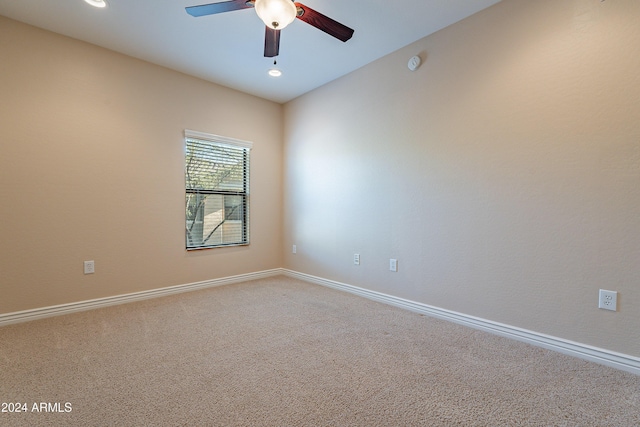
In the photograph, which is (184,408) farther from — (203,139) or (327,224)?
Result: (203,139)

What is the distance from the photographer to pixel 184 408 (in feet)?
4.67

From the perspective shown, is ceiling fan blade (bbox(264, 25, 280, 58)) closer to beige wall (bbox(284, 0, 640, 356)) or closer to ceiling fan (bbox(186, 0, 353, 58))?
ceiling fan (bbox(186, 0, 353, 58))

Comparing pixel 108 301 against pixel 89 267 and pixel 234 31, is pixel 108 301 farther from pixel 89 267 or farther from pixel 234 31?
pixel 234 31

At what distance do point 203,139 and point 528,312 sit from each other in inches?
147

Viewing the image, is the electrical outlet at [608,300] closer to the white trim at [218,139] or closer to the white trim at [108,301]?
the white trim at [108,301]

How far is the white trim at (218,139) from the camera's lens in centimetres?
345

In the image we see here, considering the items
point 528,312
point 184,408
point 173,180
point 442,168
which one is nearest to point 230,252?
point 173,180

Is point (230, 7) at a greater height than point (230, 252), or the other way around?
point (230, 7)

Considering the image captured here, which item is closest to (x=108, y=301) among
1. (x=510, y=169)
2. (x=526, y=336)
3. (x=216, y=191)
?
(x=216, y=191)

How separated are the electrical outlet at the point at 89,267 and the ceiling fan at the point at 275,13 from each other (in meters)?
2.49

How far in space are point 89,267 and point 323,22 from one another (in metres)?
3.07

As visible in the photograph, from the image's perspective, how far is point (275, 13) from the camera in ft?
5.60

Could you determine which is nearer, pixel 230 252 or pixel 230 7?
pixel 230 7

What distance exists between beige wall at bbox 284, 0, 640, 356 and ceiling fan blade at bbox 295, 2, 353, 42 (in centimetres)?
109
